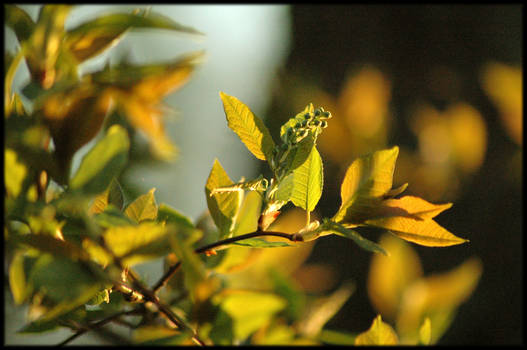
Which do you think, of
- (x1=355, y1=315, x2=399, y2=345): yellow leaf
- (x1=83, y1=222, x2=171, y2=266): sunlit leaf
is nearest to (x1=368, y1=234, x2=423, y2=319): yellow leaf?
(x1=355, y1=315, x2=399, y2=345): yellow leaf

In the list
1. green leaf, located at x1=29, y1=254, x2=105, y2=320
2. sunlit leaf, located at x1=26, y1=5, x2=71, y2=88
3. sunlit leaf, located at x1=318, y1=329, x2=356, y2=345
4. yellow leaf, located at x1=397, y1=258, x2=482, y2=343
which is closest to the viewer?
green leaf, located at x1=29, y1=254, x2=105, y2=320

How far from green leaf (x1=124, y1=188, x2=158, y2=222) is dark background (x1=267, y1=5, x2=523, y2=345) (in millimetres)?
897

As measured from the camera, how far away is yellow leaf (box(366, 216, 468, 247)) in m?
0.32

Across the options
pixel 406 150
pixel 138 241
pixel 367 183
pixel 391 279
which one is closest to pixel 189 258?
pixel 138 241

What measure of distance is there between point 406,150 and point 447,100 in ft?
1.22

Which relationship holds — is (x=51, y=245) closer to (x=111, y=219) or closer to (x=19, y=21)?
(x=111, y=219)

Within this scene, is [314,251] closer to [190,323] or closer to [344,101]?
[344,101]

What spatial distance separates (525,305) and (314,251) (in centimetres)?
60

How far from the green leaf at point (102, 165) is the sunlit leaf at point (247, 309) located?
17 centimetres

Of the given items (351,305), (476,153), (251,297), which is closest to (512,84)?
(476,153)

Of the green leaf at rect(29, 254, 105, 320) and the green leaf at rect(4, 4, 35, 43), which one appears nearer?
the green leaf at rect(29, 254, 105, 320)

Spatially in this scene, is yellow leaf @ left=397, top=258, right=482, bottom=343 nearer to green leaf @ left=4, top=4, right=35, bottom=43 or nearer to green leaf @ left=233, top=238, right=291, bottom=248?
green leaf @ left=233, top=238, right=291, bottom=248

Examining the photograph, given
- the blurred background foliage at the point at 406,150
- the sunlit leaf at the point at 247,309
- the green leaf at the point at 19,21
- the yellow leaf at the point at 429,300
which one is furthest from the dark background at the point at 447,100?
the green leaf at the point at 19,21

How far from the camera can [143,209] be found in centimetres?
35
